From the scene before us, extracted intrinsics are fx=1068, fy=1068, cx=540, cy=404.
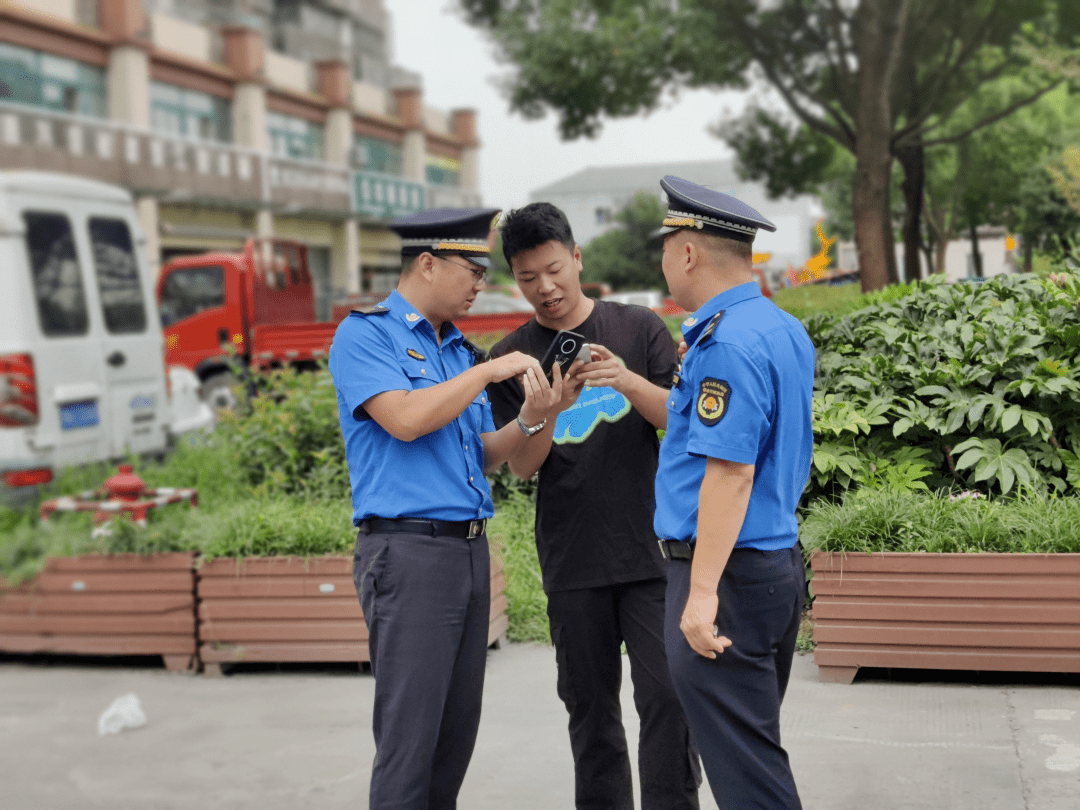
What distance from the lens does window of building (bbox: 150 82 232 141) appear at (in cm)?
2838

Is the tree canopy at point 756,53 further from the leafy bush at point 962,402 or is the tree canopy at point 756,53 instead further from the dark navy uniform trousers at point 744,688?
the dark navy uniform trousers at point 744,688

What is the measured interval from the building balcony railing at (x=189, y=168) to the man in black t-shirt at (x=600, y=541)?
2105 cm

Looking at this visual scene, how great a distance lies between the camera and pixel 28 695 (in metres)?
5.17

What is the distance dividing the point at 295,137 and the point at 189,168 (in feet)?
27.8

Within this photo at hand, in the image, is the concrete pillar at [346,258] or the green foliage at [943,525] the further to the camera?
the concrete pillar at [346,258]

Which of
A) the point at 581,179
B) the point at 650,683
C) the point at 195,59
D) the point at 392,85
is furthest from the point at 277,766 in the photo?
the point at 581,179

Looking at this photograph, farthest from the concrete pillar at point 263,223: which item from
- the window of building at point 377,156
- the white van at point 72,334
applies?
the white van at point 72,334

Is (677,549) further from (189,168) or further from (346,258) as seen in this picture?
(346,258)

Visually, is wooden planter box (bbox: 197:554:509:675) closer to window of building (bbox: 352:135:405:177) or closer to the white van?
the white van

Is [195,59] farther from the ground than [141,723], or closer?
farther from the ground

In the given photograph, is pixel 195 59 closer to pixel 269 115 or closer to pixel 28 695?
pixel 269 115

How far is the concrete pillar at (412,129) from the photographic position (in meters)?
41.8

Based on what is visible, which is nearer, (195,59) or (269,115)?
(195,59)

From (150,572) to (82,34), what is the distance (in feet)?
76.7
